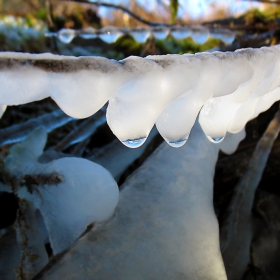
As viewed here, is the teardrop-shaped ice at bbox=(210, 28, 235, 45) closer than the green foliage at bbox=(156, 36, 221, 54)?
Yes

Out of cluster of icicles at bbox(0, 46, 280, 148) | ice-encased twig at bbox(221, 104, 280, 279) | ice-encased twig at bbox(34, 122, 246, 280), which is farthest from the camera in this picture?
ice-encased twig at bbox(221, 104, 280, 279)

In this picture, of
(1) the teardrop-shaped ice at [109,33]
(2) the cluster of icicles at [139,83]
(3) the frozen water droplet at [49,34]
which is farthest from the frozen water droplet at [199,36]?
(2) the cluster of icicles at [139,83]

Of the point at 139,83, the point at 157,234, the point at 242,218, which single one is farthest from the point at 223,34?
the point at 139,83

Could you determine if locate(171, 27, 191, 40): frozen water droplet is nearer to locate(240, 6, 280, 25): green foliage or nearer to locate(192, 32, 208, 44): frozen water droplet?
locate(192, 32, 208, 44): frozen water droplet

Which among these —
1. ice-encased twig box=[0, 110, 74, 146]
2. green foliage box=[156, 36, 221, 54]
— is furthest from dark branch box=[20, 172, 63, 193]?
green foliage box=[156, 36, 221, 54]

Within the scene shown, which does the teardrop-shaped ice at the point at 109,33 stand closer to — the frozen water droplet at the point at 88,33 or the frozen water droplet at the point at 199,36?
the frozen water droplet at the point at 88,33

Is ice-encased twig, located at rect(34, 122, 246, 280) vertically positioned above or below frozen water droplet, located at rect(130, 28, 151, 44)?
above

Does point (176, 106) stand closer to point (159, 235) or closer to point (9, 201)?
point (159, 235)

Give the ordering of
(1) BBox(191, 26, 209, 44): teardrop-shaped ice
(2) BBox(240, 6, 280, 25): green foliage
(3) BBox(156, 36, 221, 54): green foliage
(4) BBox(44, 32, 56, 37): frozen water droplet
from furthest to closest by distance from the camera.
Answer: (2) BBox(240, 6, 280, 25): green foliage → (3) BBox(156, 36, 221, 54): green foliage → (4) BBox(44, 32, 56, 37): frozen water droplet → (1) BBox(191, 26, 209, 44): teardrop-shaped ice

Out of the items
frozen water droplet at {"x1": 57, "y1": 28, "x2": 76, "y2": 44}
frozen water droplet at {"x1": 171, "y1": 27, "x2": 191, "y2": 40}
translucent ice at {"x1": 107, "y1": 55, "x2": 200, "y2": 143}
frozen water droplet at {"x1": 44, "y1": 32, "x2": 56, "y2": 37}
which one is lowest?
frozen water droplet at {"x1": 44, "y1": 32, "x2": 56, "y2": 37}
